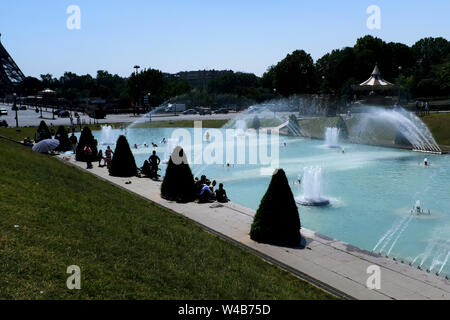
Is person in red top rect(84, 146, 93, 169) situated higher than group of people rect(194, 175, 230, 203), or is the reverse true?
person in red top rect(84, 146, 93, 169)

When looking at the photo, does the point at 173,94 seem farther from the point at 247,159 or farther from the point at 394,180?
the point at 394,180

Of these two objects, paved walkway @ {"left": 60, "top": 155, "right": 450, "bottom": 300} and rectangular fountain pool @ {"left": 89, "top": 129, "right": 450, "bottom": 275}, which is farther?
rectangular fountain pool @ {"left": 89, "top": 129, "right": 450, "bottom": 275}

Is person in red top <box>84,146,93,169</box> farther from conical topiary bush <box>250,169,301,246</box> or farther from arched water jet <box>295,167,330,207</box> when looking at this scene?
conical topiary bush <box>250,169,301,246</box>

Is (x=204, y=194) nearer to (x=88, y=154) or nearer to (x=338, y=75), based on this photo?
(x=88, y=154)

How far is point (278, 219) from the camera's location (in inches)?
486

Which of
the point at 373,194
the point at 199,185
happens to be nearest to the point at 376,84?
the point at 373,194

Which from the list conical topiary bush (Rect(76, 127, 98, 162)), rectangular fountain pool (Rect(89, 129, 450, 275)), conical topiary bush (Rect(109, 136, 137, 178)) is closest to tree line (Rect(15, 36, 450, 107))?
rectangular fountain pool (Rect(89, 129, 450, 275))

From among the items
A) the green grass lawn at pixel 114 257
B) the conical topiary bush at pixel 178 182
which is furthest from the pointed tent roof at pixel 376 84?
the green grass lawn at pixel 114 257

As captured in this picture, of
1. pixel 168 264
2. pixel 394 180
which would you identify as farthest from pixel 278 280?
pixel 394 180

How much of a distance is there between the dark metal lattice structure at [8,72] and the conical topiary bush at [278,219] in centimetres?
17697

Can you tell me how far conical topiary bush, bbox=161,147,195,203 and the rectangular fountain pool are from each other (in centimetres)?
278

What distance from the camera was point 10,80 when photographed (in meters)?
169

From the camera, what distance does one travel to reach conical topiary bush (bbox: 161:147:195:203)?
1748 centimetres
